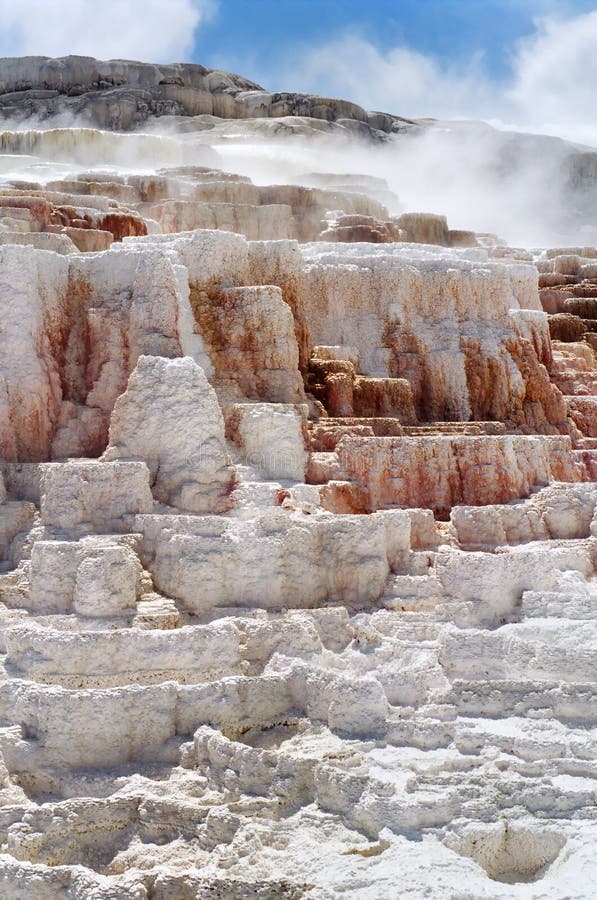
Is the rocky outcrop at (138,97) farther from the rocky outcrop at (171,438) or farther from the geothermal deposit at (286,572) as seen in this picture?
the rocky outcrop at (171,438)

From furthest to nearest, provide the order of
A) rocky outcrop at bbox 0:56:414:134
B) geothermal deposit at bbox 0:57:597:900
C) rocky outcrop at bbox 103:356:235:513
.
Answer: rocky outcrop at bbox 0:56:414:134
rocky outcrop at bbox 103:356:235:513
geothermal deposit at bbox 0:57:597:900

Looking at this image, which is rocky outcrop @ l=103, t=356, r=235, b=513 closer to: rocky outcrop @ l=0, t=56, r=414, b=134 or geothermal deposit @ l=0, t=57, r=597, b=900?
geothermal deposit @ l=0, t=57, r=597, b=900

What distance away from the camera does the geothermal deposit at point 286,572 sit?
10711 millimetres

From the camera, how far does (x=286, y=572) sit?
47.8 ft

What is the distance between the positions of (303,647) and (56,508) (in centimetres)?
334

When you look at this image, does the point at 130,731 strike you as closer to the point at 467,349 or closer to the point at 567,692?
the point at 567,692

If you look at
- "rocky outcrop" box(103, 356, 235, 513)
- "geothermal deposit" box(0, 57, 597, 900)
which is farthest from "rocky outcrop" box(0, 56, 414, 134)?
"rocky outcrop" box(103, 356, 235, 513)

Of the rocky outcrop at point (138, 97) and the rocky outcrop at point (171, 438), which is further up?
the rocky outcrop at point (138, 97)

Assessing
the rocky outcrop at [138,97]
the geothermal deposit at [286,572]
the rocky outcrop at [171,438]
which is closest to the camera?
the geothermal deposit at [286,572]

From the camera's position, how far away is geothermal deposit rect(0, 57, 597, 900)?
10711 millimetres

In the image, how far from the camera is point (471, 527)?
658 inches

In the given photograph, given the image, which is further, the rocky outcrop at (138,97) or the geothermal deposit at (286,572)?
the rocky outcrop at (138,97)

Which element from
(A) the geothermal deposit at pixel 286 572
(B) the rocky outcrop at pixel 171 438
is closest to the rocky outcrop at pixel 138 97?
(A) the geothermal deposit at pixel 286 572

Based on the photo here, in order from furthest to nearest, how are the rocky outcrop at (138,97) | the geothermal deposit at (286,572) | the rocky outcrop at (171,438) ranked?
the rocky outcrop at (138,97), the rocky outcrop at (171,438), the geothermal deposit at (286,572)
